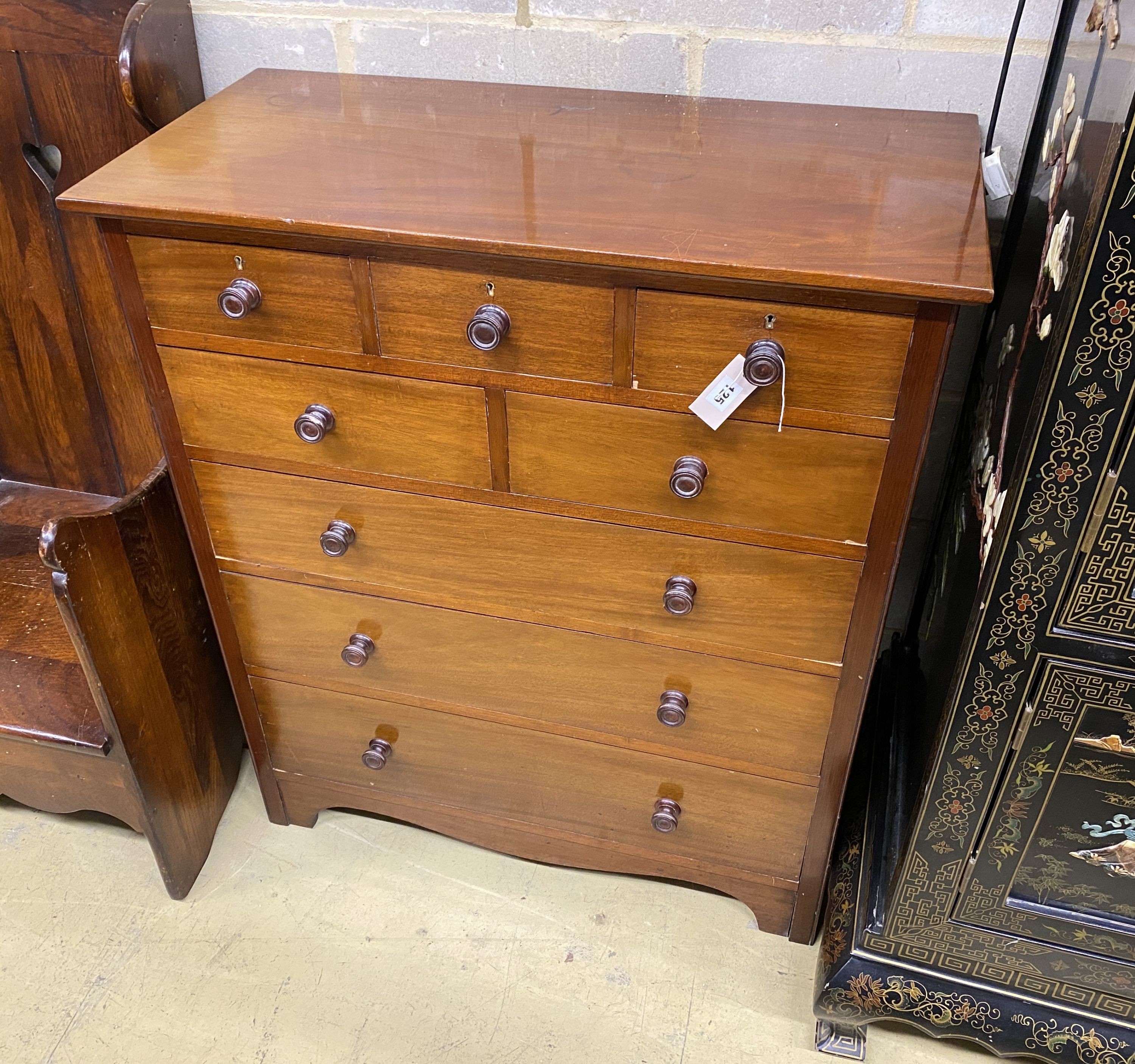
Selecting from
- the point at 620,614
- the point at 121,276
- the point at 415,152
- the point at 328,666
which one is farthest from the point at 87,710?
the point at 415,152

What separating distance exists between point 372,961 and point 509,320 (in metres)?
1.01

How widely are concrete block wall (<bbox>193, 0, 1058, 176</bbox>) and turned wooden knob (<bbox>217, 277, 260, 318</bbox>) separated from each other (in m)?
0.53

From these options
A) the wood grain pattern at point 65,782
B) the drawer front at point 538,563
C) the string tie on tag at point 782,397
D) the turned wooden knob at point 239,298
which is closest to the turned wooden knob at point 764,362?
the string tie on tag at point 782,397

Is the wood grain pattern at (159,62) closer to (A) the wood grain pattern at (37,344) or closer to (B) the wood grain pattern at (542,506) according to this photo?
(A) the wood grain pattern at (37,344)

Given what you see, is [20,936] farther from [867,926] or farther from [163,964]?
[867,926]

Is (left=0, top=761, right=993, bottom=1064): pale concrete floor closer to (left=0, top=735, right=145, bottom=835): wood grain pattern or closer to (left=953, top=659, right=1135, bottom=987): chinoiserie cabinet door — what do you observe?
(left=0, top=735, right=145, bottom=835): wood grain pattern

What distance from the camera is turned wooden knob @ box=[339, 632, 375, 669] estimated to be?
4.49ft

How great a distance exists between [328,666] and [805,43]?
105cm

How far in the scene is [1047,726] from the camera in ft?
3.60

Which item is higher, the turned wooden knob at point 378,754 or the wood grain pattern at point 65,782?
the turned wooden knob at point 378,754

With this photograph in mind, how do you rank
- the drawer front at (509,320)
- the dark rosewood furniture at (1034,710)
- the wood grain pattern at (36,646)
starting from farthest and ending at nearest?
the wood grain pattern at (36,646) < the drawer front at (509,320) < the dark rosewood furniture at (1034,710)

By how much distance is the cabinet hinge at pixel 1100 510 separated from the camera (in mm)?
927

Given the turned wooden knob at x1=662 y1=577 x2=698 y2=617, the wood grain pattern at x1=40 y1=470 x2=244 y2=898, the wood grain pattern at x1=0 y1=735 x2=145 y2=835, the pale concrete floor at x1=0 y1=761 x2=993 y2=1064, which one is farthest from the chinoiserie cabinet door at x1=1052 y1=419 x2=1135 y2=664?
the wood grain pattern at x1=0 y1=735 x2=145 y2=835

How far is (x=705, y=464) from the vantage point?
42.0 inches
